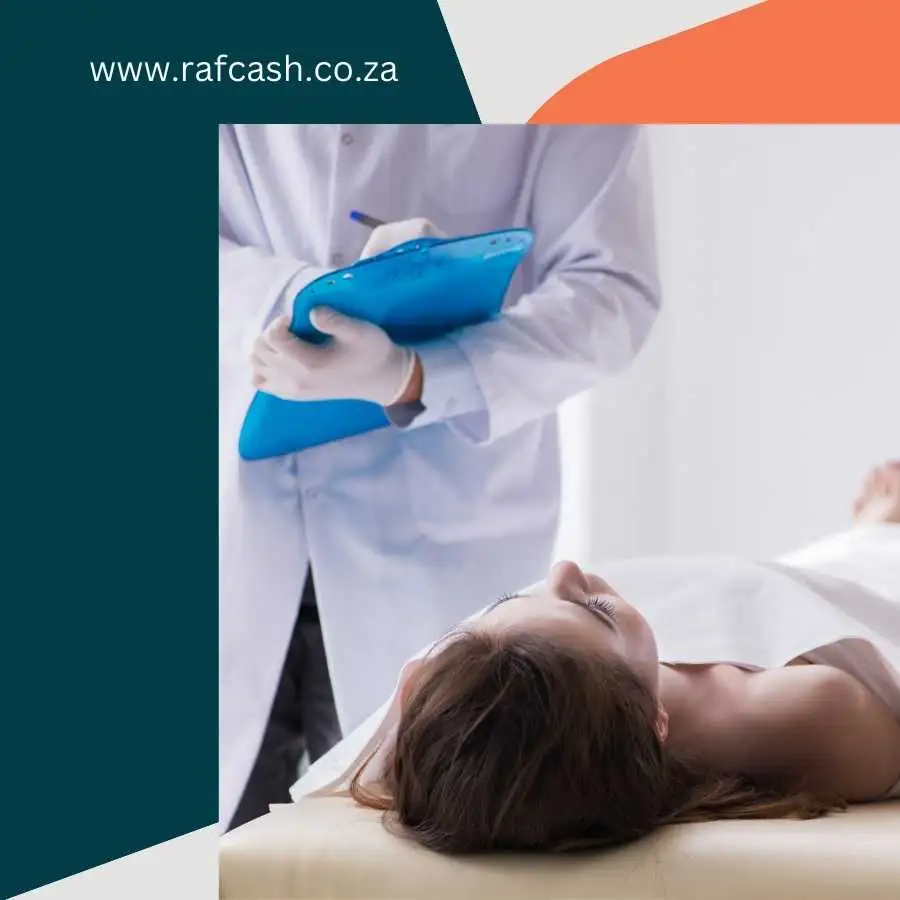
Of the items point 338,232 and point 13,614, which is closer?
point 338,232

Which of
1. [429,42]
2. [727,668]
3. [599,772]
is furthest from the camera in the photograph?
[429,42]

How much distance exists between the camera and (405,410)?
197cm

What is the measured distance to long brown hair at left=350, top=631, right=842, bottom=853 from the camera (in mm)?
1482

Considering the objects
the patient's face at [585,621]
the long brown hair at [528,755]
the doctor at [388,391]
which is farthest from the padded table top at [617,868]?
the doctor at [388,391]

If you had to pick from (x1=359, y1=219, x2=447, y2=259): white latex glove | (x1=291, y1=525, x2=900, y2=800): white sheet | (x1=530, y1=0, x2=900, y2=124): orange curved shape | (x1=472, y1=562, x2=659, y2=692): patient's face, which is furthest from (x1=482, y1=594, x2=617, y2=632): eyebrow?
(x1=530, y1=0, x2=900, y2=124): orange curved shape

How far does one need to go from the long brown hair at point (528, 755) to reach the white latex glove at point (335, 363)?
49cm

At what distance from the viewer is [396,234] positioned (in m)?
1.95

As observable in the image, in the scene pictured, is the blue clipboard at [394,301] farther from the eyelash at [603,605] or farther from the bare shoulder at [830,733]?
the bare shoulder at [830,733]

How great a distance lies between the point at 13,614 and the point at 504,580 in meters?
0.96

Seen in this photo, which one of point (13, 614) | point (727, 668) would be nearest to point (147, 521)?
point (13, 614)

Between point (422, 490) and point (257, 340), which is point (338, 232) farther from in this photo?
point (422, 490)

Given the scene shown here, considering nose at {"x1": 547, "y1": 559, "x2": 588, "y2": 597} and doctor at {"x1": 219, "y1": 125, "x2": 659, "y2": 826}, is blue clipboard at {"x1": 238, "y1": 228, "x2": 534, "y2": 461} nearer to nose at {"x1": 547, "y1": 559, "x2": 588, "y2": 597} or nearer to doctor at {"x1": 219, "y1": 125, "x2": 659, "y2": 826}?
doctor at {"x1": 219, "y1": 125, "x2": 659, "y2": 826}

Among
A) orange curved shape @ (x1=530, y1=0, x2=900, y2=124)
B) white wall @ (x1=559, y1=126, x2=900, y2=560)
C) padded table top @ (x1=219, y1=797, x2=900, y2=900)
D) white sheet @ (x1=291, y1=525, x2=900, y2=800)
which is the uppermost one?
orange curved shape @ (x1=530, y1=0, x2=900, y2=124)

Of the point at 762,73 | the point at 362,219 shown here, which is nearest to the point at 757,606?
the point at 362,219
